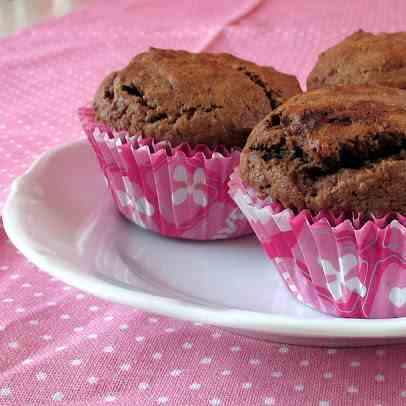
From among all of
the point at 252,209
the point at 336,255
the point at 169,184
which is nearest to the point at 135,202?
the point at 169,184

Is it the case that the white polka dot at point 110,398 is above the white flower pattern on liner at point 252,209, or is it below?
below

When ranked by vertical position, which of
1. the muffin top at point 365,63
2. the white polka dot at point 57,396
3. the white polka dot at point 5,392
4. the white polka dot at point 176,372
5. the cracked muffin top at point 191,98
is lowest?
the white polka dot at point 176,372

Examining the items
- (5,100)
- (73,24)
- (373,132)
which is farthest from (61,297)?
(73,24)

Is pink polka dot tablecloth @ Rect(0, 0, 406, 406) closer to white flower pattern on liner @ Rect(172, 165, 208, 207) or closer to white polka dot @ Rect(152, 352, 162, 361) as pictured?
white polka dot @ Rect(152, 352, 162, 361)

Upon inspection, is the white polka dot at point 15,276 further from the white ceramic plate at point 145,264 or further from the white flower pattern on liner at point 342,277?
the white flower pattern on liner at point 342,277

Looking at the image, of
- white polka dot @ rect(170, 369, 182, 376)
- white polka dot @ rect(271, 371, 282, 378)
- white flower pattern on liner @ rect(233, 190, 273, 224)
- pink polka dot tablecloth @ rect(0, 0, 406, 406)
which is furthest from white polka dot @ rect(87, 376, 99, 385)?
white flower pattern on liner @ rect(233, 190, 273, 224)

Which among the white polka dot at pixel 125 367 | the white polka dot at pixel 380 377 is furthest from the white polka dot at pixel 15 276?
the white polka dot at pixel 380 377

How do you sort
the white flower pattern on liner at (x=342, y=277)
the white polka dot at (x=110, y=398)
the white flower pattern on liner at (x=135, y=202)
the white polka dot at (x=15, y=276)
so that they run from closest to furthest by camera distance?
the white polka dot at (x=110, y=398)
the white flower pattern on liner at (x=342, y=277)
the white polka dot at (x=15, y=276)
the white flower pattern on liner at (x=135, y=202)
